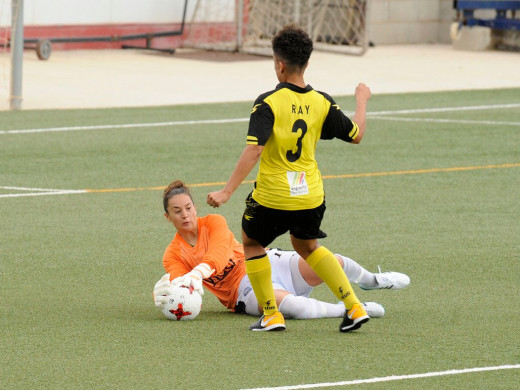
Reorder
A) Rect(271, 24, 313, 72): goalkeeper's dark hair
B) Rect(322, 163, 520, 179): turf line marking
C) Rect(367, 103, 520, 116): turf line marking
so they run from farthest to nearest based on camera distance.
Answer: Rect(367, 103, 520, 116): turf line marking, Rect(322, 163, 520, 179): turf line marking, Rect(271, 24, 313, 72): goalkeeper's dark hair

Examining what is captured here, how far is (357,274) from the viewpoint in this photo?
7.59m

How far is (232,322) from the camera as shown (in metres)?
7.41

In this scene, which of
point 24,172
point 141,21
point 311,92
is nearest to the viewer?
point 311,92

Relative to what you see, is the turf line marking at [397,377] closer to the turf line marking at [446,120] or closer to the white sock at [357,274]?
the white sock at [357,274]

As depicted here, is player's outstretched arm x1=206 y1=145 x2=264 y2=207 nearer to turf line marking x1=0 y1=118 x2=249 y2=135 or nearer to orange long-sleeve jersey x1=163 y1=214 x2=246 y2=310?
orange long-sleeve jersey x1=163 y1=214 x2=246 y2=310

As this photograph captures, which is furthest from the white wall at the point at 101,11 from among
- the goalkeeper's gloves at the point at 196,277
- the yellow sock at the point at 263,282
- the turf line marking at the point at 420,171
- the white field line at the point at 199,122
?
the yellow sock at the point at 263,282

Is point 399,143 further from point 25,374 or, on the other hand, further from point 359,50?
point 359,50

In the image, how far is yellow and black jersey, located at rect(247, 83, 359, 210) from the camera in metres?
6.76

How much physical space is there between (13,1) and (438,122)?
6.40 meters

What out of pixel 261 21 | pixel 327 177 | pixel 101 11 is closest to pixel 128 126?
pixel 327 177

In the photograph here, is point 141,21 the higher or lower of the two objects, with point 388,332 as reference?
higher

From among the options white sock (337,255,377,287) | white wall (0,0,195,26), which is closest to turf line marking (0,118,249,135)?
white wall (0,0,195,26)

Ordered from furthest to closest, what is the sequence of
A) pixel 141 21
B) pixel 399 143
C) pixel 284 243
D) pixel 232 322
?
pixel 141 21, pixel 399 143, pixel 284 243, pixel 232 322

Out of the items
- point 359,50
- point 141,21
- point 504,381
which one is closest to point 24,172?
point 504,381
